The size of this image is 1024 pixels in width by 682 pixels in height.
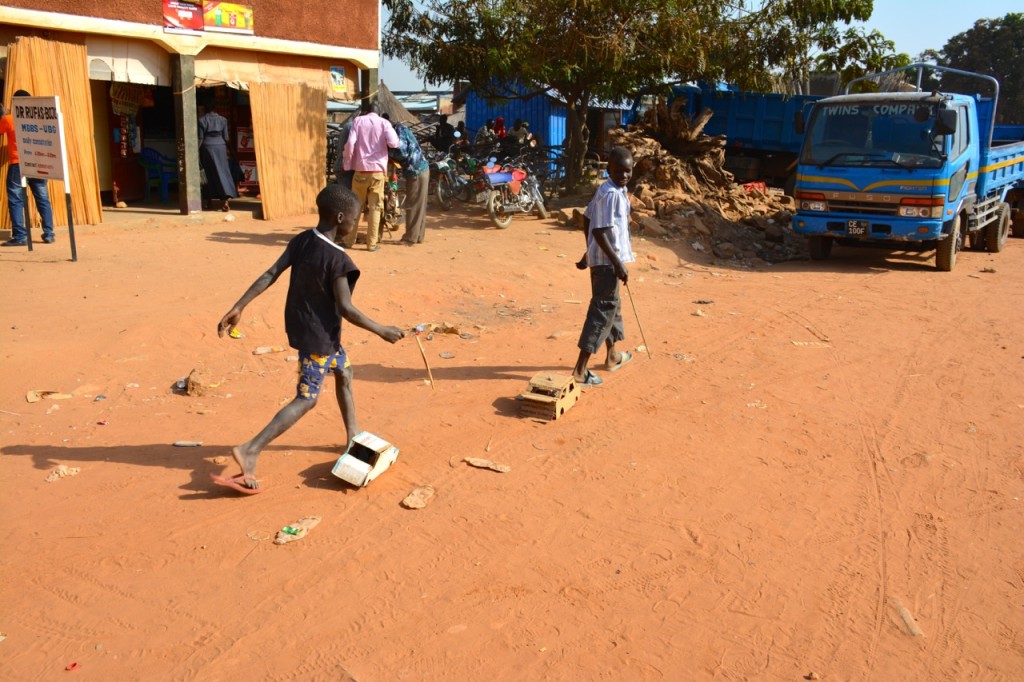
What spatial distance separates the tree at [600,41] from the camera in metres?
13.9

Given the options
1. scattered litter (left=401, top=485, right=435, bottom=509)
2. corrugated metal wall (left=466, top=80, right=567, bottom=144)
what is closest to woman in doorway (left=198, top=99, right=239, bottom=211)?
scattered litter (left=401, top=485, right=435, bottom=509)

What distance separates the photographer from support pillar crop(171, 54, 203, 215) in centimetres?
1251

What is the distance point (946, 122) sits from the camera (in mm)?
10789

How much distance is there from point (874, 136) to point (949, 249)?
1.81 meters

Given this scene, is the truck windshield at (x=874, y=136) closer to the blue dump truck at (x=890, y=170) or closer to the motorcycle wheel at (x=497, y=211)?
the blue dump truck at (x=890, y=170)

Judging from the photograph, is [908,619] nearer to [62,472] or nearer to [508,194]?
[62,472]

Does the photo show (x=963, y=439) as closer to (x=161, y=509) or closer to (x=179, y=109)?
(x=161, y=509)

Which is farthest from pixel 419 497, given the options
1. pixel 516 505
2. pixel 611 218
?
pixel 611 218

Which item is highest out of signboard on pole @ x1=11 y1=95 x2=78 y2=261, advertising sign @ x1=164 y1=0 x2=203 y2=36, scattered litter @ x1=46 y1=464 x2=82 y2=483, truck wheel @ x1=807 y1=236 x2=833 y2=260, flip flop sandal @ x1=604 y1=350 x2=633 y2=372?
advertising sign @ x1=164 y1=0 x2=203 y2=36

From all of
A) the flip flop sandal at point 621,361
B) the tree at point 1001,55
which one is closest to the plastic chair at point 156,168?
the flip flop sandal at point 621,361

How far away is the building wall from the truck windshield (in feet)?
24.8

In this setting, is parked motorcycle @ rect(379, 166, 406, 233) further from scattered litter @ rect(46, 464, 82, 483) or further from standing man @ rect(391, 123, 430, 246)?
scattered litter @ rect(46, 464, 82, 483)

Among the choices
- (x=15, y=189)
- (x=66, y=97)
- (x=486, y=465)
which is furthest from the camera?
(x=66, y=97)

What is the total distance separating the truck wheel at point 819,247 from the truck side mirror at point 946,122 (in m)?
2.26
